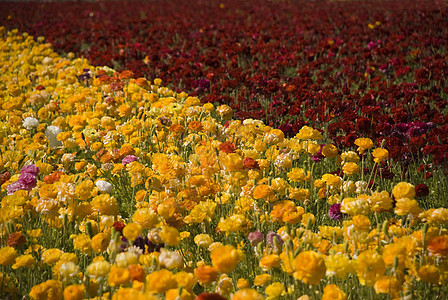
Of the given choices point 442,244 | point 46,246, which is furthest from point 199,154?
point 442,244

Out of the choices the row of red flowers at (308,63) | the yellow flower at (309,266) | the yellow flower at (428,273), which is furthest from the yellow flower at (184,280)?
the row of red flowers at (308,63)

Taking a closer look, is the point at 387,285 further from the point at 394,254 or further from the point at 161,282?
the point at 161,282

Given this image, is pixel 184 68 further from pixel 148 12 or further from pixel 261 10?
pixel 148 12

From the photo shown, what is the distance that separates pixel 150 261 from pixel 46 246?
3.02ft

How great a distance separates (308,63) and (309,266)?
14.2ft

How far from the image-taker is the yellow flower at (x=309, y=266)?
1.49m

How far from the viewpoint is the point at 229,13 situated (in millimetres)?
12977

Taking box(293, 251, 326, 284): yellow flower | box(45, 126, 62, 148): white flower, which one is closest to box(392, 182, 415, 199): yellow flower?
box(293, 251, 326, 284): yellow flower

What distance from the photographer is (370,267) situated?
5.14 feet

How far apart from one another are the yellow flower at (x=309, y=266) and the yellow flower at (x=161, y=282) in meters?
0.41

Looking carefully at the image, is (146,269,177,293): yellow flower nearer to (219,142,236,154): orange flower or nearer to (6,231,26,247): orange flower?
(6,231,26,247): orange flower

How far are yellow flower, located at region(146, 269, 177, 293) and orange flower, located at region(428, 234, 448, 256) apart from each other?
0.94 metres

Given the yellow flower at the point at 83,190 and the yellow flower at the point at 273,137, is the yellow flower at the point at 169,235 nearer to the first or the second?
the yellow flower at the point at 83,190

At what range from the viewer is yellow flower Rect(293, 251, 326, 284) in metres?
1.49
